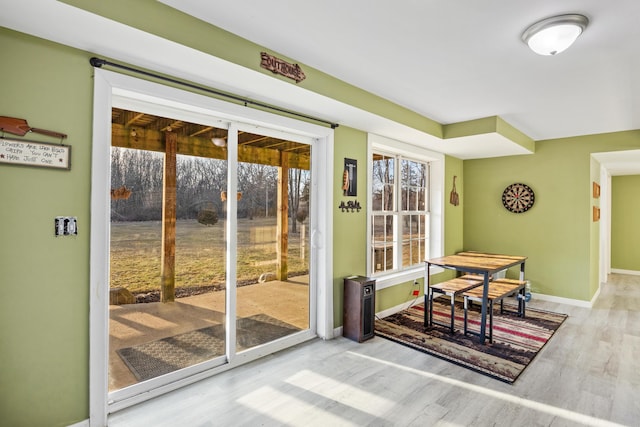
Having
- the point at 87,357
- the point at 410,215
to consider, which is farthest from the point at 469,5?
the point at 410,215

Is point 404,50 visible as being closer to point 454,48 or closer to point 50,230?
point 454,48

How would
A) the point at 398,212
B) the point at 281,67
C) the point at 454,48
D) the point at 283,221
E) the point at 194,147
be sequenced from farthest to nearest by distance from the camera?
the point at 398,212 < the point at 283,221 < the point at 194,147 < the point at 281,67 < the point at 454,48

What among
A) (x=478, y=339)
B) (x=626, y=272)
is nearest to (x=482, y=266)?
(x=478, y=339)

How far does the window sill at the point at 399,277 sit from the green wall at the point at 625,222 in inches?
206

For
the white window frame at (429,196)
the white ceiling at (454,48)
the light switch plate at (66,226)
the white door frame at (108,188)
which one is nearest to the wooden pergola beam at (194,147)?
the white door frame at (108,188)

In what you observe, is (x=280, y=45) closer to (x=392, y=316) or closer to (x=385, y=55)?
(x=385, y=55)

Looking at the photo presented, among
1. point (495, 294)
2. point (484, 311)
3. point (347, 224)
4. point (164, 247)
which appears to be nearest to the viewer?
point (164, 247)

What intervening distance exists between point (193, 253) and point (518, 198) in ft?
16.6

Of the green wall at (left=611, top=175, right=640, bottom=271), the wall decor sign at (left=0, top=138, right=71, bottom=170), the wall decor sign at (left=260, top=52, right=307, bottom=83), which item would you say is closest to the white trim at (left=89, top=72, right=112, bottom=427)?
Result: the wall decor sign at (left=0, top=138, right=71, bottom=170)

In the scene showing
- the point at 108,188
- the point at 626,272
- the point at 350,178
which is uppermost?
the point at 350,178

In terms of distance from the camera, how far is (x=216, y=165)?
110 inches

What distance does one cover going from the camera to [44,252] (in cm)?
189

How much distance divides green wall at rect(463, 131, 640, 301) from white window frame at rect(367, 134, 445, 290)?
99 cm

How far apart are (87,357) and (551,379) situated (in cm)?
344
